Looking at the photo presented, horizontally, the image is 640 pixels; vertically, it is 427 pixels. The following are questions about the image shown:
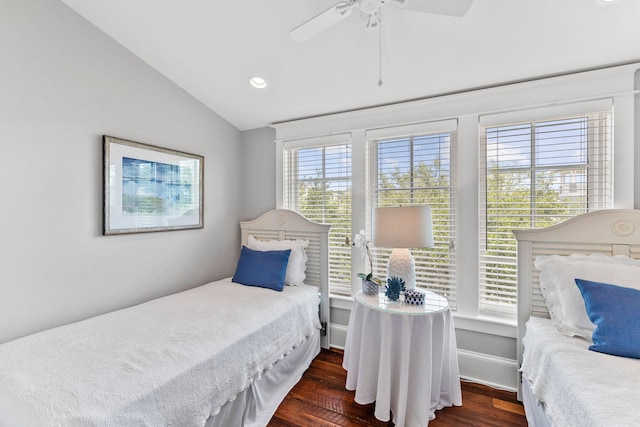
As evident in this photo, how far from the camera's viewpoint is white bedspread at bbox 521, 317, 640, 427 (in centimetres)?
104

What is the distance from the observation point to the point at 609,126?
1.94m

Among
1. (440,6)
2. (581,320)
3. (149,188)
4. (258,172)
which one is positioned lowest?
(581,320)

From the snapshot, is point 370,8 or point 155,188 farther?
point 155,188

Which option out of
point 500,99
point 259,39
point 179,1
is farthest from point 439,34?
point 179,1

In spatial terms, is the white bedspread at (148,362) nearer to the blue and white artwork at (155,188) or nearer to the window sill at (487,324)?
the blue and white artwork at (155,188)

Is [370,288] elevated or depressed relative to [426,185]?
depressed

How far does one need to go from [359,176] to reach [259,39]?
1376 mm

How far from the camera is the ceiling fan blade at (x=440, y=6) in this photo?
4.23 feet

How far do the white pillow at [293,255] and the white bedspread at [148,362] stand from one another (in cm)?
43

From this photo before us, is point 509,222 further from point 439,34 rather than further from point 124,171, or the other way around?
point 124,171

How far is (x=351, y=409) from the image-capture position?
192 centimetres

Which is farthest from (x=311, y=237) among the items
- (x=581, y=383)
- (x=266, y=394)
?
(x=581, y=383)

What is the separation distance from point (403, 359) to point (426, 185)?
141cm

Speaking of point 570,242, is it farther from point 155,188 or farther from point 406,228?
point 155,188
